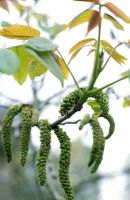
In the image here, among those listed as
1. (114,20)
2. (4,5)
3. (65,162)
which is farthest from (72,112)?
(4,5)

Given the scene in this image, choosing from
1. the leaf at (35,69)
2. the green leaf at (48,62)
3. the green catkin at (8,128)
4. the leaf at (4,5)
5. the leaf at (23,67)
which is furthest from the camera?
the leaf at (4,5)

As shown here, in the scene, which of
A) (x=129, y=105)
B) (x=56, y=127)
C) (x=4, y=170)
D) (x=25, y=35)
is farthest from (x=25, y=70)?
(x=4, y=170)

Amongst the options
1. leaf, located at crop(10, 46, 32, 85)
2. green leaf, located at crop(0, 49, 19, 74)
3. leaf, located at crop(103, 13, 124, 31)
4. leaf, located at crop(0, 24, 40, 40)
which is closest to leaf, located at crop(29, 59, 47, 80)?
leaf, located at crop(10, 46, 32, 85)

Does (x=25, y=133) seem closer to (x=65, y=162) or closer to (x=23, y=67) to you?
(x=65, y=162)

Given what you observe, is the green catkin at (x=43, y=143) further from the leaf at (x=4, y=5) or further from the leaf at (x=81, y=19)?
the leaf at (x=4, y=5)

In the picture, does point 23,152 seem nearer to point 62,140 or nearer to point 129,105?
point 62,140

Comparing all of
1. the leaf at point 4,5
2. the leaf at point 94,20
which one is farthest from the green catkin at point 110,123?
the leaf at point 4,5
